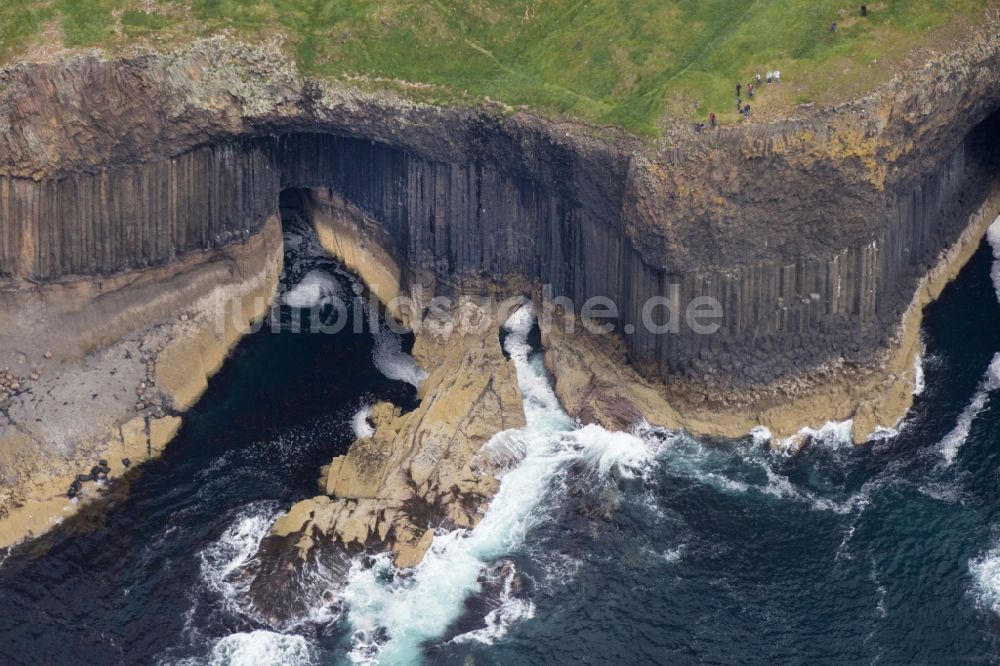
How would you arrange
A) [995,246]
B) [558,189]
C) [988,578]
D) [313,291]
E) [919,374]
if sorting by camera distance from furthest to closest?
1. [313,291]
2. [995,246]
3. [558,189]
4. [919,374]
5. [988,578]

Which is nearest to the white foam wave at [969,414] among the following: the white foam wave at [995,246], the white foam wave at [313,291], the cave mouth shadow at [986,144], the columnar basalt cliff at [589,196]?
the columnar basalt cliff at [589,196]

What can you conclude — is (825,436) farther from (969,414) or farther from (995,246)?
(995,246)

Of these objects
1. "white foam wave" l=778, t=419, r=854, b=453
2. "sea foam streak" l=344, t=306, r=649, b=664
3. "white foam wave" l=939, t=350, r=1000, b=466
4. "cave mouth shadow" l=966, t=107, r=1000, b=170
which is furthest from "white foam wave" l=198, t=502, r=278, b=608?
"cave mouth shadow" l=966, t=107, r=1000, b=170

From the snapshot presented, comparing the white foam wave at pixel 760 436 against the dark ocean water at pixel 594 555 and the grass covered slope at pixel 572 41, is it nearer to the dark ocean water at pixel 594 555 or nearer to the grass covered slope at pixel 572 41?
the dark ocean water at pixel 594 555

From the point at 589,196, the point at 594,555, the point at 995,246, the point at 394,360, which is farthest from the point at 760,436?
the point at 394,360

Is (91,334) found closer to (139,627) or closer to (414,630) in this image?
(139,627)

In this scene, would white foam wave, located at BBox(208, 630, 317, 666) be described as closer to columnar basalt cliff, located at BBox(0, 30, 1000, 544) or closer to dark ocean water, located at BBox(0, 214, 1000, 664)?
dark ocean water, located at BBox(0, 214, 1000, 664)

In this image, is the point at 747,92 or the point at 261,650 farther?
the point at 747,92
